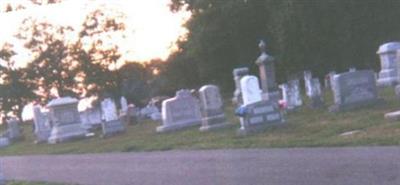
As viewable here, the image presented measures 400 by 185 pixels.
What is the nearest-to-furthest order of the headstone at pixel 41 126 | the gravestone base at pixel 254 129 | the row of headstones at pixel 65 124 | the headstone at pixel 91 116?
1. the gravestone base at pixel 254 129
2. the row of headstones at pixel 65 124
3. the headstone at pixel 41 126
4. the headstone at pixel 91 116

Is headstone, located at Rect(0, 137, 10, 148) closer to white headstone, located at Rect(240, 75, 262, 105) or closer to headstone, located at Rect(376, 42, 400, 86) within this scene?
white headstone, located at Rect(240, 75, 262, 105)

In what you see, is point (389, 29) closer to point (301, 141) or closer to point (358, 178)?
point (301, 141)

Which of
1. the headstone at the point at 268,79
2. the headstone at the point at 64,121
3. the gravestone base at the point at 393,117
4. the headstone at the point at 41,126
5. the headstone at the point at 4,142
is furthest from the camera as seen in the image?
the headstone at the point at 4,142

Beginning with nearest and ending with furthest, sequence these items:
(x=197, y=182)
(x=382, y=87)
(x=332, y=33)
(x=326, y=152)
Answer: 1. (x=197, y=182)
2. (x=326, y=152)
3. (x=382, y=87)
4. (x=332, y=33)

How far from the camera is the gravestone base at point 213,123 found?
2267 cm

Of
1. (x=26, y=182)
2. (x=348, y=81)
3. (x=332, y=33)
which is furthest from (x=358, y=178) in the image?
(x=332, y=33)

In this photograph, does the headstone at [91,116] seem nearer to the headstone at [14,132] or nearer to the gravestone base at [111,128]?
the headstone at [14,132]

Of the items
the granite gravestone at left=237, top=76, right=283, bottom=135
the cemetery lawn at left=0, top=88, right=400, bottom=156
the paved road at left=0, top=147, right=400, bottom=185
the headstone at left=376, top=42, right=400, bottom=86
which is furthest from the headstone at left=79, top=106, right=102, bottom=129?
the paved road at left=0, top=147, right=400, bottom=185

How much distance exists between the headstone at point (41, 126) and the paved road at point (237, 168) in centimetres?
1326

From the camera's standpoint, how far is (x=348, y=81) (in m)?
21.5

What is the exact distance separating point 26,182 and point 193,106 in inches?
454

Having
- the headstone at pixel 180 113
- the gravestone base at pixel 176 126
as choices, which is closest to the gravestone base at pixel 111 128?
the headstone at pixel 180 113

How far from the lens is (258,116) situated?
62.2ft

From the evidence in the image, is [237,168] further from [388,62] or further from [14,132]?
[14,132]
